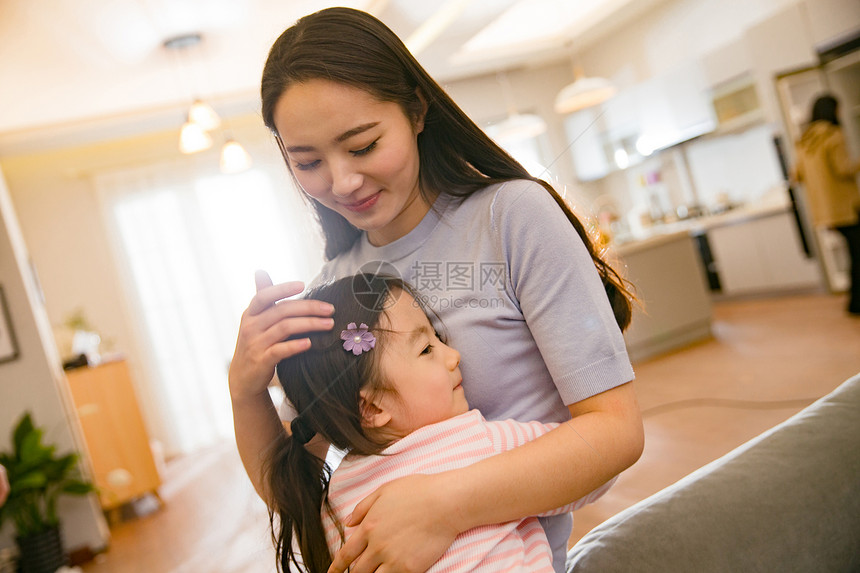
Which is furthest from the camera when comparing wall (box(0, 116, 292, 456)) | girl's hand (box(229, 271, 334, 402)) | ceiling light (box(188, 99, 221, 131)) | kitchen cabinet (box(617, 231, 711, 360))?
wall (box(0, 116, 292, 456))

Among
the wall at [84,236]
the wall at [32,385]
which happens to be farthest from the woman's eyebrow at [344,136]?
the wall at [84,236]

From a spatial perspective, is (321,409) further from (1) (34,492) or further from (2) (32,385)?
(2) (32,385)

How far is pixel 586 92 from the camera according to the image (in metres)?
0.62

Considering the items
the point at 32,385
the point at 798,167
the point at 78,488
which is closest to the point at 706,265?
the point at 798,167

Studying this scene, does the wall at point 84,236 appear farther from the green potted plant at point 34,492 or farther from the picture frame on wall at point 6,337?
the green potted plant at point 34,492

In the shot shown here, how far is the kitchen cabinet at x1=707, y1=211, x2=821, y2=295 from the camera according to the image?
4.03 metres

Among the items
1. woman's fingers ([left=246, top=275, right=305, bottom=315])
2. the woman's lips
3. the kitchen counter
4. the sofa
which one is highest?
the woman's lips

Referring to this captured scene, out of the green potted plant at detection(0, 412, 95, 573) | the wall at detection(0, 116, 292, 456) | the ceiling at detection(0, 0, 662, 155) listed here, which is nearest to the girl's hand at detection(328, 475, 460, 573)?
the ceiling at detection(0, 0, 662, 155)

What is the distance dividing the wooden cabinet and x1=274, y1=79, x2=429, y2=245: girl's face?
3171 mm

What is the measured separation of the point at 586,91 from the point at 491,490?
1.30ft

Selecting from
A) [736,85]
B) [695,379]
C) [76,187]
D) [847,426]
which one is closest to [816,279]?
[736,85]

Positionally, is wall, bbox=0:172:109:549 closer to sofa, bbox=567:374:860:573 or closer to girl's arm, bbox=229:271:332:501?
girl's arm, bbox=229:271:332:501

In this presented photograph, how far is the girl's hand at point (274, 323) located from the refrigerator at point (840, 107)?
3.60 meters

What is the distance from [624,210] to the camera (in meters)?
5.41
